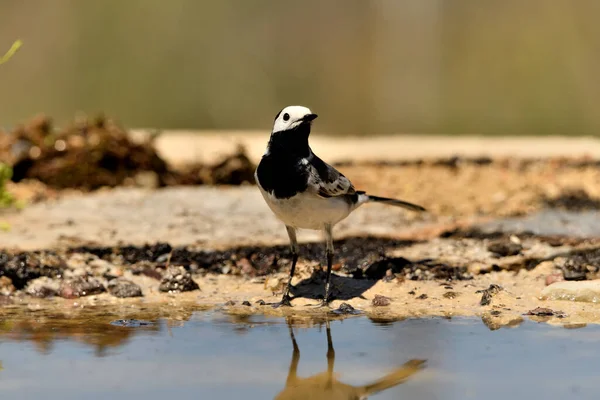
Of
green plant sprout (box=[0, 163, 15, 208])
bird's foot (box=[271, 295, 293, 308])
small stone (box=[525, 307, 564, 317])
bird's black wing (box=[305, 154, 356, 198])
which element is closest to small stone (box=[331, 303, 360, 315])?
bird's foot (box=[271, 295, 293, 308])

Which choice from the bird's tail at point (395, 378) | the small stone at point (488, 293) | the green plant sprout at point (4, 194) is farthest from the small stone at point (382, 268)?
the green plant sprout at point (4, 194)

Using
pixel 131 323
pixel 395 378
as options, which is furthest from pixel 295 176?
pixel 395 378

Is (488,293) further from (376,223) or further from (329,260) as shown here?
(376,223)

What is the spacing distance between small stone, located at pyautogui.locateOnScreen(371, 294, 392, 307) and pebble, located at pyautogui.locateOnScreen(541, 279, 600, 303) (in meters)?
0.98

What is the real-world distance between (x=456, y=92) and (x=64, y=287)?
2786 centimetres

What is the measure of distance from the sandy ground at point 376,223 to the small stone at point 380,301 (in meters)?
0.03

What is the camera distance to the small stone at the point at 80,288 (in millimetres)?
6952

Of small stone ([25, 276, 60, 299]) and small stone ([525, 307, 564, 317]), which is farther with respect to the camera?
small stone ([25, 276, 60, 299])

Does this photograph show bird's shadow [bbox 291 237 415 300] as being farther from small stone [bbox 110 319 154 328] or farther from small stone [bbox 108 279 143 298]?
small stone [bbox 110 319 154 328]

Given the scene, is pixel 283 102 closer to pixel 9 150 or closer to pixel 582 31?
pixel 582 31

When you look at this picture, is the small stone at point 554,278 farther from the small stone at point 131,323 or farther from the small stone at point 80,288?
the small stone at point 80,288

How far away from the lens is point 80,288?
22.9 feet

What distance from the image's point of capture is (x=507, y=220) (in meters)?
9.76

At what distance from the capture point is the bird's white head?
20.7ft
